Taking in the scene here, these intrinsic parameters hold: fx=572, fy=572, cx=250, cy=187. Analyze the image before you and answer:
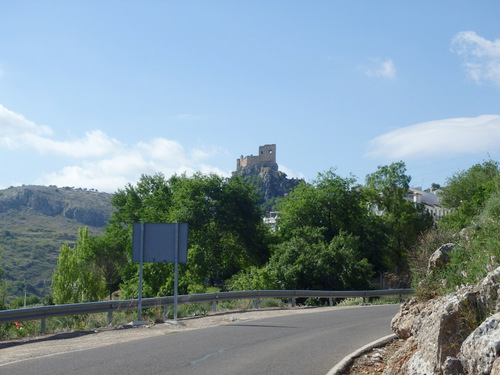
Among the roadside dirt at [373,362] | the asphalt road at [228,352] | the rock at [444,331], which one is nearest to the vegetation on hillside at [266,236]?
the asphalt road at [228,352]

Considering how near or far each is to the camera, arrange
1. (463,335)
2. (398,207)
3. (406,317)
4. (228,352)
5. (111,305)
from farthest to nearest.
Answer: (398,207)
(111,305)
(228,352)
(406,317)
(463,335)

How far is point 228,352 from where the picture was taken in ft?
37.7

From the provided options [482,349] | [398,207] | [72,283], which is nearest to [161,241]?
[482,349]

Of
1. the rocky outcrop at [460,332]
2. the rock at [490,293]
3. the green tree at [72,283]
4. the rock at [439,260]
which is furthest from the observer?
the green tree at [72,283]

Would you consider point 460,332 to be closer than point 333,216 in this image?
Yes

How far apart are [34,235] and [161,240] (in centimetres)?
15117

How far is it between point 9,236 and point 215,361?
151 m

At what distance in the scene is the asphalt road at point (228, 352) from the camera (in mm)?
9641

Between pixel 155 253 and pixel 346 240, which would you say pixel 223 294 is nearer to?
pixel 155 253

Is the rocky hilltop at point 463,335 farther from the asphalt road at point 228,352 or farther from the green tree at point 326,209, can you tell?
the green tree at point 326,209

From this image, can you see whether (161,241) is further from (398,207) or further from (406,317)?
(398,207)

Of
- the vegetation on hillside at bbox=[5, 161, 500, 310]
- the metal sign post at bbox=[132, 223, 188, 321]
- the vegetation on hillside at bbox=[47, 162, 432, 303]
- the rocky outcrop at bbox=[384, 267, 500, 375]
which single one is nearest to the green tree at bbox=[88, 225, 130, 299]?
the vegetation on hillside at bbox=[5, 161, 500, 310]

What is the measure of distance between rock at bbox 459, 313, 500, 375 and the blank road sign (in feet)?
40.5

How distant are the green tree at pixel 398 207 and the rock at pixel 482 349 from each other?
2348 inches
